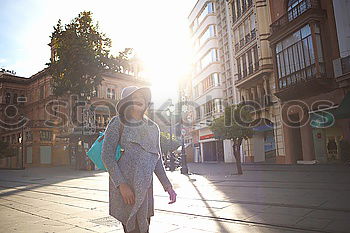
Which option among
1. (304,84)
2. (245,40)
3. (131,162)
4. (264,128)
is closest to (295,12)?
(304,84)

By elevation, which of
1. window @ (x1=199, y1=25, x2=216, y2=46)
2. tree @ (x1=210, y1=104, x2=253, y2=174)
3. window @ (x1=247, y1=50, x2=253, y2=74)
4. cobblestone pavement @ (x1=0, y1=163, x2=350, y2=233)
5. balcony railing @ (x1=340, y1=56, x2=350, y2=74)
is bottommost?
cobblestone pavement @ (x1=0, y1=163, x2=350, y2=233)

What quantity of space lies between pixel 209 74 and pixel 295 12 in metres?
14.4

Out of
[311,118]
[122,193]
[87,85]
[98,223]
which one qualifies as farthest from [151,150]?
[87,85]

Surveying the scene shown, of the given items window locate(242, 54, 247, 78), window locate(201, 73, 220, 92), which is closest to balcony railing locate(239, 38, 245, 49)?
window locate(242, 54, 247, 78)

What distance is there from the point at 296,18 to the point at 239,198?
1522cm

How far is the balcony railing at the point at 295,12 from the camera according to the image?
693 inches

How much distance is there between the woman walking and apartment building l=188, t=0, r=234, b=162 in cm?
2800

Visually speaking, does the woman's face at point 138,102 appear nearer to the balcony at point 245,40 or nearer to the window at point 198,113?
the balcony at point 245,40

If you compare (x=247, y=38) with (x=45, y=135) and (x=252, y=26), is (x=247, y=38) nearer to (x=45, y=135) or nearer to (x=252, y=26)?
(x=252, y=26)

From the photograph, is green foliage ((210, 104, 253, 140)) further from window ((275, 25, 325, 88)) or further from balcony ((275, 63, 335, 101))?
window ((275, 25, 325, 88))

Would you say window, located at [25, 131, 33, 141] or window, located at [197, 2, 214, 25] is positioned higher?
window, located at [197, 2, 214, 25]

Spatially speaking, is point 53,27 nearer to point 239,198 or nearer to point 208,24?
point 208,24

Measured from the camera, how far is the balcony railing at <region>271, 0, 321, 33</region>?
1761 centimetres

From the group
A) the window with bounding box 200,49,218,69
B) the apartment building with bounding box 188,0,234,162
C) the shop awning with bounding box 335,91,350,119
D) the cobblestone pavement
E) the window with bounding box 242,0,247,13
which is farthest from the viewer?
the window with bounding box 200,49,218,69
